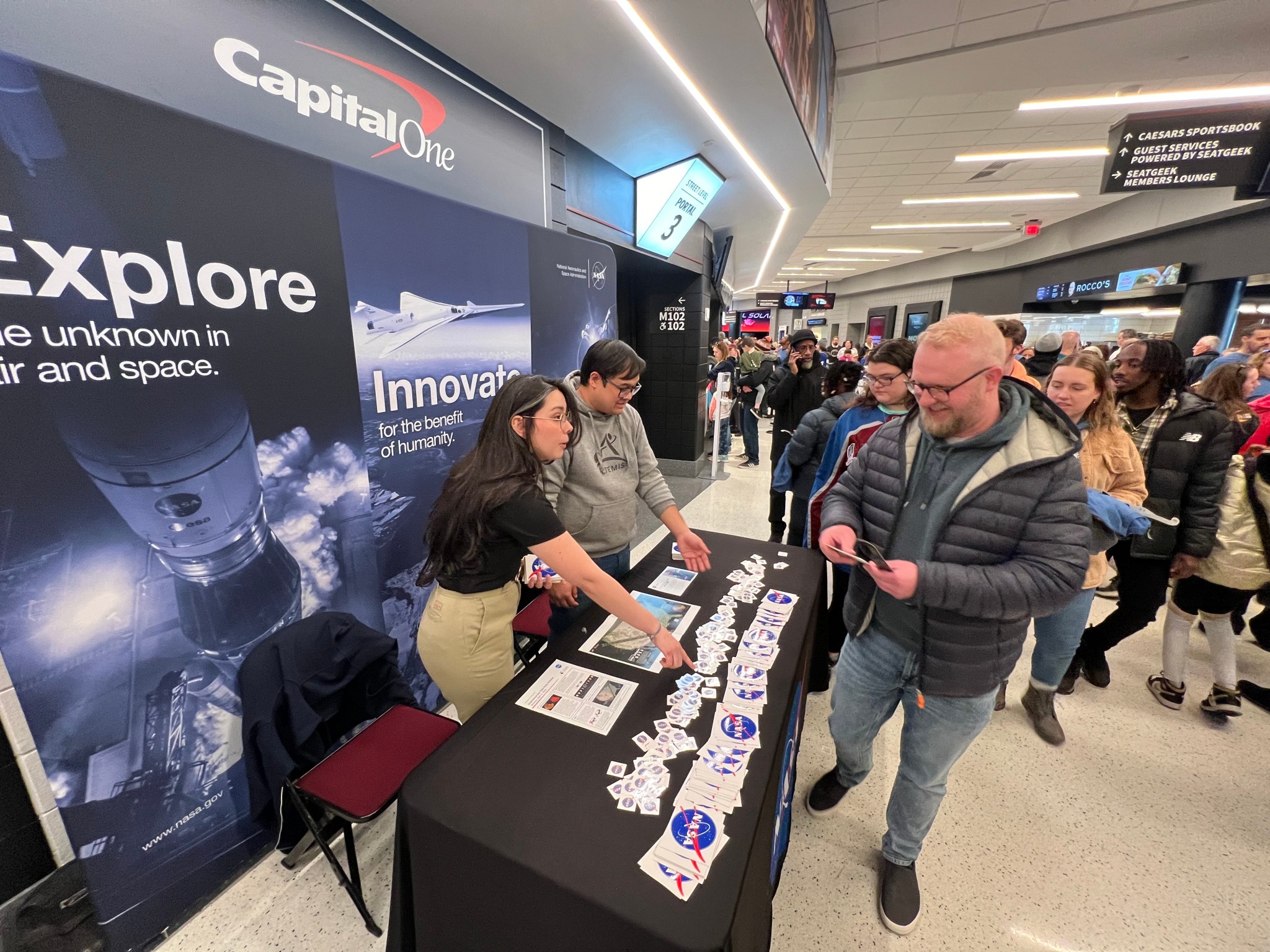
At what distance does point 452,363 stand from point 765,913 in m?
2.14

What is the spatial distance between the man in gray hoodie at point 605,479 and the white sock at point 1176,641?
7.77ft

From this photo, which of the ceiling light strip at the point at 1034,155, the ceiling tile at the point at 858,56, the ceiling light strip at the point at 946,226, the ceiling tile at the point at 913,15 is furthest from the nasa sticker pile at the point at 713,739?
the ceiling light strip at the point at 946,226

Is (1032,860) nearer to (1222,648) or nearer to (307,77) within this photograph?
(1222,648)

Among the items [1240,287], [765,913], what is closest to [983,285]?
[1240,287]

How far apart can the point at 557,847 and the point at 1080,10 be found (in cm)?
473

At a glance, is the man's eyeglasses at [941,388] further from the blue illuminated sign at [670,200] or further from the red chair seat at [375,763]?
the blue illuminated sign at [670,200]

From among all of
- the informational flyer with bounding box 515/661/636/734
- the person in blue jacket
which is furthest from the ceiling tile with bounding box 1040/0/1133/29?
the informational flyer with bounding box 515/661/636/734

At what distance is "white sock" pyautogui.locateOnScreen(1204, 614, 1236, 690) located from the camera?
2.16 meters

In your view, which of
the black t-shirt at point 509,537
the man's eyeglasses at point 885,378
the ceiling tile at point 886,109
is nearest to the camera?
the black t-shirt at point 509,537

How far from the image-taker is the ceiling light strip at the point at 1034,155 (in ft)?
17.3

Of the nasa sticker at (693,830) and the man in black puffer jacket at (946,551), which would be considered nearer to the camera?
the nasa sticker at (693,830)

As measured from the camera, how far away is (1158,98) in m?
4.11

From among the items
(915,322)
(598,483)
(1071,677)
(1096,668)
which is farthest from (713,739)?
(915,322)

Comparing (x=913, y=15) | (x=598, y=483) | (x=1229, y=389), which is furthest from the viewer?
(x=913, y=15)
